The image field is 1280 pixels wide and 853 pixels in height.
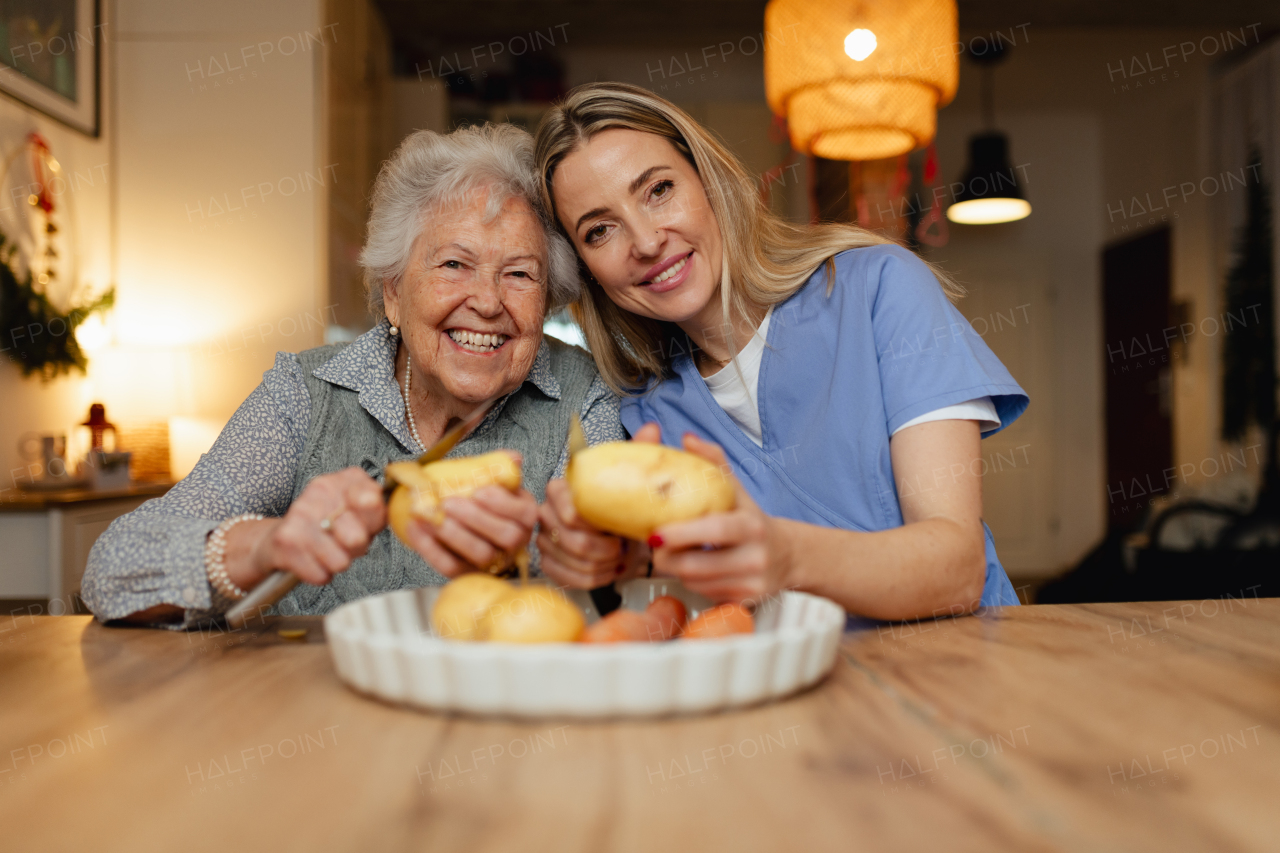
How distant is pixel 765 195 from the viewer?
7.57ft

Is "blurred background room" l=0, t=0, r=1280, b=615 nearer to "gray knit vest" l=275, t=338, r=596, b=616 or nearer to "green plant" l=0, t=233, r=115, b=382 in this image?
"green plant" l=0, t=233, r=115, b=382

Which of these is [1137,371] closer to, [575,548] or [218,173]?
[218,173]

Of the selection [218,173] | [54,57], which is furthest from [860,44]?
[54,57]

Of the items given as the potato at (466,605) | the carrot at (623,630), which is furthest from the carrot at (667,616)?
the potato at (466,605)

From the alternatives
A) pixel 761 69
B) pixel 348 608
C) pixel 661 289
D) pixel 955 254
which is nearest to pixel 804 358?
pixel 661 289

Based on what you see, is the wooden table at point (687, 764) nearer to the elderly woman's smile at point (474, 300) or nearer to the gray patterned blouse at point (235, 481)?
the gray patterned blouse at point (235, 481)

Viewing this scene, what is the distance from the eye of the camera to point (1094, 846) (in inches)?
15.0

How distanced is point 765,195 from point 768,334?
1040 mm

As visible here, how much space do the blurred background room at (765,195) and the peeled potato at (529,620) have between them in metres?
2.13

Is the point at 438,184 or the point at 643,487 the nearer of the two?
the point at 643,487

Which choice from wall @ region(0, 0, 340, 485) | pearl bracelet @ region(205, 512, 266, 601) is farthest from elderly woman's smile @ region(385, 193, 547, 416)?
wall @ region(0, 0, 340, 485)

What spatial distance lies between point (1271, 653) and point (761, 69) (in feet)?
17.4

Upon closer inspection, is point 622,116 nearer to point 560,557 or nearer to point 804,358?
point 804,358

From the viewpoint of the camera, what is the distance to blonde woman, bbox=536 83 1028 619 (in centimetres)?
115
